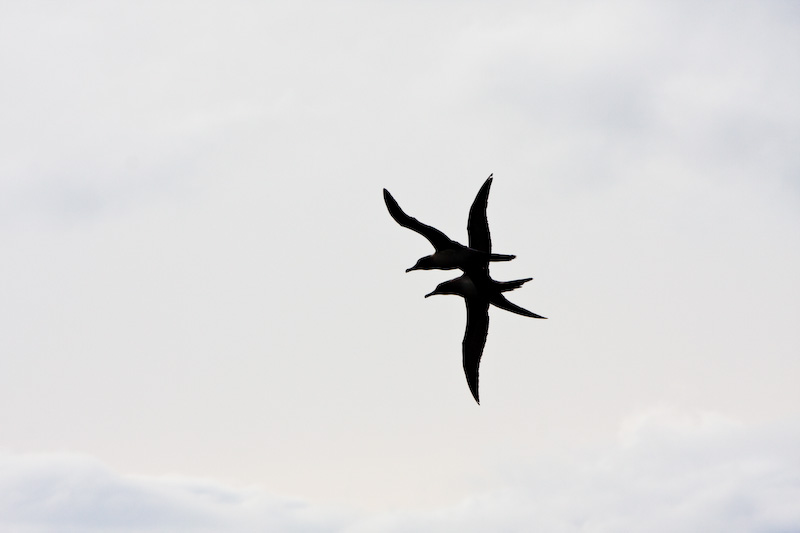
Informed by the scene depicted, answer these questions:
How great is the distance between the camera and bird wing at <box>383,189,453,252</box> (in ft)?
72.0

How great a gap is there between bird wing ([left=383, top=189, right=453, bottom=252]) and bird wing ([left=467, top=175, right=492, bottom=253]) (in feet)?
2.38

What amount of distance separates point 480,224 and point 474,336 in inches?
122

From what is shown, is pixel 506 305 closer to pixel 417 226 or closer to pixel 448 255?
pixel 448 255

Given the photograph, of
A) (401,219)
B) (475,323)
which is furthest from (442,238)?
(475,323)

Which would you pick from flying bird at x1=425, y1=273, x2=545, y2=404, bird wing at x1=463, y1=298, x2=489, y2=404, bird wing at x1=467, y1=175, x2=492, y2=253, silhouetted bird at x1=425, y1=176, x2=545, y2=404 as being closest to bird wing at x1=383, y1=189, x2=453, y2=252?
bird wing at x1=467, y1=175, x2=492, y2=253

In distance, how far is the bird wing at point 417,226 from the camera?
21.9m

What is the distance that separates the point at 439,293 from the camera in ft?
76.7

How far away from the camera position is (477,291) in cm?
2355

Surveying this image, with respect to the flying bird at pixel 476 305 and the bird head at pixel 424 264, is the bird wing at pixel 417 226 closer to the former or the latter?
the bird head at pixel 424 264

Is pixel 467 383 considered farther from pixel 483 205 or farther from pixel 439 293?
pixel 483 205

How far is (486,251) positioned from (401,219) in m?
2.55

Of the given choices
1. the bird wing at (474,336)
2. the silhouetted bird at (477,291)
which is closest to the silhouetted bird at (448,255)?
the silhouetted bird at (477,291)

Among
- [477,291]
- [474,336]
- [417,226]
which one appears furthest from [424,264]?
[474,336]

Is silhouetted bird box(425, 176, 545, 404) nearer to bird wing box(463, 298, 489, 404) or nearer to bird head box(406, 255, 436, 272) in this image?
bird wing box(463, 298, 489, 404)
